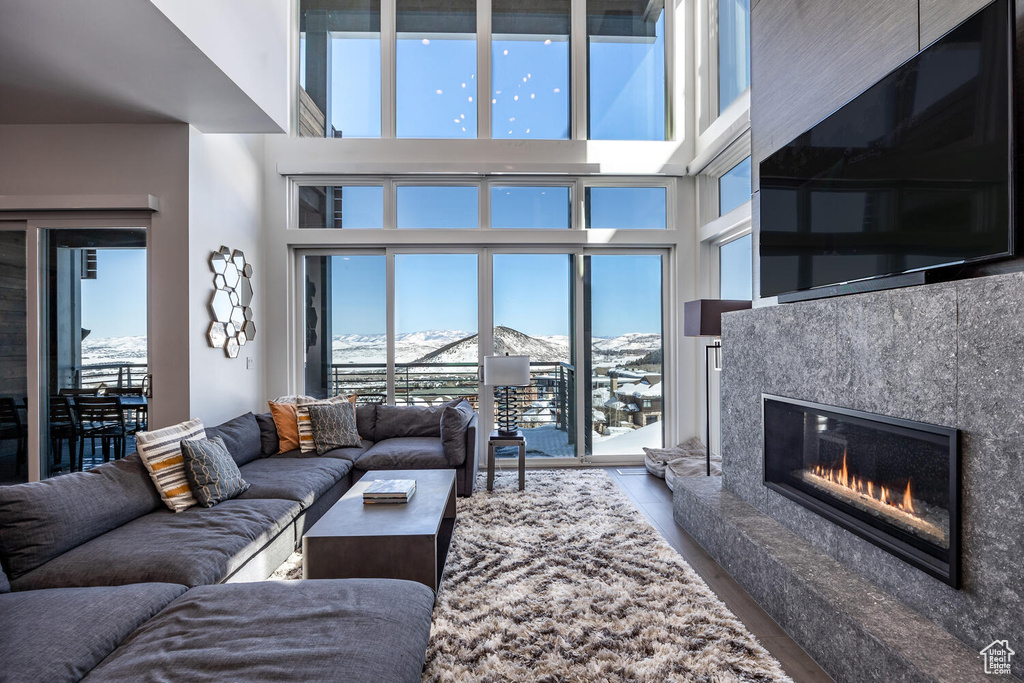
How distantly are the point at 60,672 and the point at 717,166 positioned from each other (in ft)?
16.7

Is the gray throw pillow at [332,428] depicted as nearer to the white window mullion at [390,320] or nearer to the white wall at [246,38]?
the white window mullion at [390,320]

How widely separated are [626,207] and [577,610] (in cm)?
381

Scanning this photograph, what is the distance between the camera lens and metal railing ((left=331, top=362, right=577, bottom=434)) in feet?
15.8

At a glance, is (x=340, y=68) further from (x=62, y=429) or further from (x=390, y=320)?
(x=62, y=429)

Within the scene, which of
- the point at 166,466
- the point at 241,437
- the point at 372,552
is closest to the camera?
the point at 372,552

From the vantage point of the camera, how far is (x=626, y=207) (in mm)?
4855

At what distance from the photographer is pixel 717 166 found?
448 cm

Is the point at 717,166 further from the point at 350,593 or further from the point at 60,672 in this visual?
the point at 60,672

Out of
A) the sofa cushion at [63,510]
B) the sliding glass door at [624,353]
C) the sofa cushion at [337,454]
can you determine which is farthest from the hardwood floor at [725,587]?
the sofa cushion at [63,510]

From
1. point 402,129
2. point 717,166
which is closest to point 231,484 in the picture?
point 402,129

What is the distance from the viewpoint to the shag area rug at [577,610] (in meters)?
1.75

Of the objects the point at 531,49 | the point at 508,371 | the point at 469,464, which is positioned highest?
the point at 531,49

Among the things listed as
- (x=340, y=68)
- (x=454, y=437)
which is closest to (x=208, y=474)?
(x=454, y=437)

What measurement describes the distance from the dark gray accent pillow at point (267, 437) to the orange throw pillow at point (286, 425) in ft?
0.07
